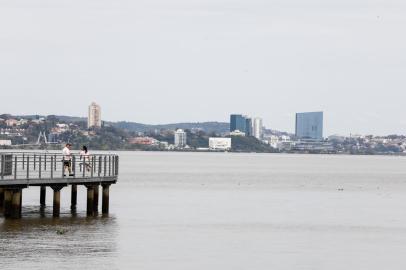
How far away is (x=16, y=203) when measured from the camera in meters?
48.1

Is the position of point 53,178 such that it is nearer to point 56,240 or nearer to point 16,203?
point 16,203

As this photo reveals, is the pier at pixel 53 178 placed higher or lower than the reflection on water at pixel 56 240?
higher

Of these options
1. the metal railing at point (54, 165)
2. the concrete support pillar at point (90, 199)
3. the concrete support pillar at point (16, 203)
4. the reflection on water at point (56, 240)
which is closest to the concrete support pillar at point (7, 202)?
the concrete support pillar at point (16, 203)

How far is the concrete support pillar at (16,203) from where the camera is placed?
47.3m

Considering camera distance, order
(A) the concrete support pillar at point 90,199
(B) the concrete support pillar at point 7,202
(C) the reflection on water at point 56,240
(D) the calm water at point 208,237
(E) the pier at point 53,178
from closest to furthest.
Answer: (C) the reflection on water at point 56,240 → (D) the calm water at point 208,237 → (E) the pier at point 53,178 → (B) the concrete support pillar at point 7,202 → (A) the concrete support pillar at point 90,199

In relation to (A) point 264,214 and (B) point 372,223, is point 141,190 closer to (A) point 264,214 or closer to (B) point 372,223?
(A) point 264,214

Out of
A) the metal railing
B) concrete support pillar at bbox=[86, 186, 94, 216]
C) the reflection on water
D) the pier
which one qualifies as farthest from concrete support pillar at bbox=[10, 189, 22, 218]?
concrete support pillar at bbox=[86, 186, 94, 216]

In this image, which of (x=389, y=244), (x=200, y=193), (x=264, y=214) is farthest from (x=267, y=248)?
(x=200, y=193)

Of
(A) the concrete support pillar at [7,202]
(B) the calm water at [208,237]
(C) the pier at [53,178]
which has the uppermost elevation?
(C) the pier at [53,178]

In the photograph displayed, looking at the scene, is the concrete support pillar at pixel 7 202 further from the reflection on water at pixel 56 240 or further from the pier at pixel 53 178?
the reflection on water at pixel 56 240

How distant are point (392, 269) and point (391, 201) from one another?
145ft

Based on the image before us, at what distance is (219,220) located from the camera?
55.5 metres

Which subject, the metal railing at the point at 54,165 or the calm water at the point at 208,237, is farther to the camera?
the metal railing at the point at 54,165

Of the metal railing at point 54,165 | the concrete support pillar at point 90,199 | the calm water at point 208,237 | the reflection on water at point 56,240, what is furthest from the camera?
the concrete support pillar at point 90,199
